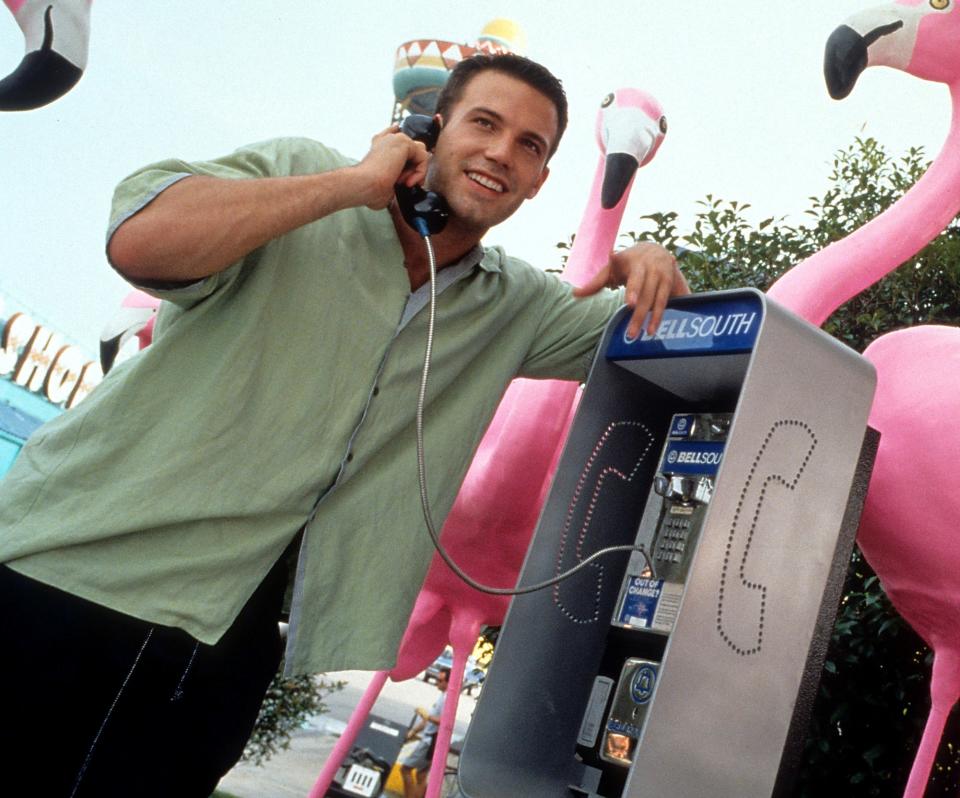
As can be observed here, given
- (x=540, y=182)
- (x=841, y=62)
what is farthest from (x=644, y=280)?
(x=841, y=62)

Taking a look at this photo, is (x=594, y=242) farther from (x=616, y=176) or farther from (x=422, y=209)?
(x=422, y=209)

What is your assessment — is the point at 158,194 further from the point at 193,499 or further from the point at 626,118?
the point at 626,118

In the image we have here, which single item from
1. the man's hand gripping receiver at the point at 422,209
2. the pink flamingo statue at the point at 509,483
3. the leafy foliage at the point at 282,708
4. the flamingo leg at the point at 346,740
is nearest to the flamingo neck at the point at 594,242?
the pink flamingo statue at the point at 509,483

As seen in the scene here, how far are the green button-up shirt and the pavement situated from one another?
1381mm

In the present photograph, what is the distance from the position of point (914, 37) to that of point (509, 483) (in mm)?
1893

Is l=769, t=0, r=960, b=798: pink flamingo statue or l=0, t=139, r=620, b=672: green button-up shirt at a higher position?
l=769, t=0, r=960, b=798: pink flamingo statue

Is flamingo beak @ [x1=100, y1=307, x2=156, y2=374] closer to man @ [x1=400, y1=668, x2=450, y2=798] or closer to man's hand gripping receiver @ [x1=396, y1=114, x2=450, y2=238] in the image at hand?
man's hand gripping receiver @ [x1=396, y1=114, x2=450, y2=238]

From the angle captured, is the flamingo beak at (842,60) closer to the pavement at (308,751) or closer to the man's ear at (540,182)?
the man's ear at (540,182)

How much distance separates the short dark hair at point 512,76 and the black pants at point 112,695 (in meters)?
0.91

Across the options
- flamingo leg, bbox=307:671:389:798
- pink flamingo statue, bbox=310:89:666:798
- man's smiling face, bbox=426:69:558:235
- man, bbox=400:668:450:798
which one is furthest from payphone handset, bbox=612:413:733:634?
man, bbox=400:668:450:798

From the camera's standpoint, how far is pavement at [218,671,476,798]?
7.52m

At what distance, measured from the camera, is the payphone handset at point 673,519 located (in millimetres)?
1983

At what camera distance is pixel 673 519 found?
6.74 feet

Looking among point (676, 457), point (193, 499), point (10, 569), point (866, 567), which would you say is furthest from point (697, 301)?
point (866, 567)
